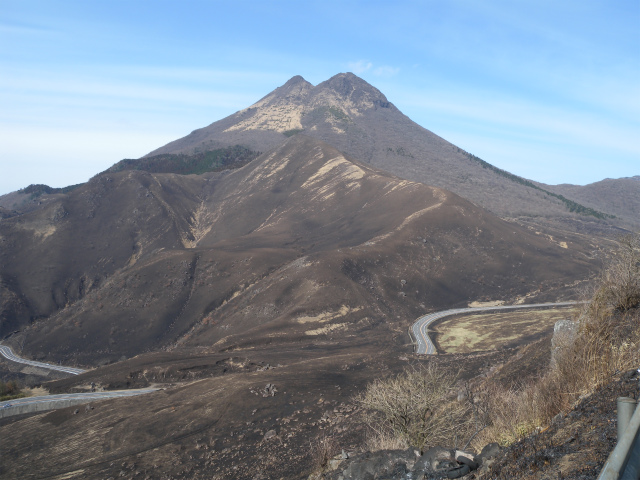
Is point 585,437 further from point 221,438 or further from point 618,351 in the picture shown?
point 221,438

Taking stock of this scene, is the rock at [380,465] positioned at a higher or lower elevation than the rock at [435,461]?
lower

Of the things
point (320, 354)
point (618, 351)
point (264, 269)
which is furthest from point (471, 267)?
point (618, 351)

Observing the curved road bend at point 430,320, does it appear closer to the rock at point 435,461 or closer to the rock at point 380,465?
the rock at point 380,465

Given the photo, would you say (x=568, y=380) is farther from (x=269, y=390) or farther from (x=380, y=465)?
(x=269, y=390)

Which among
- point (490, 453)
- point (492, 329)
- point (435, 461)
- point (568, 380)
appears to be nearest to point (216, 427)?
point (435, 461)

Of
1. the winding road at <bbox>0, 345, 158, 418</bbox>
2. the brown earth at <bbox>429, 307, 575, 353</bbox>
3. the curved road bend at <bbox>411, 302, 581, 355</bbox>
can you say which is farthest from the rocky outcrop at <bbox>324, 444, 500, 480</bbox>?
the brown earth at <bbox>429, 307, 575, 353</bbox>

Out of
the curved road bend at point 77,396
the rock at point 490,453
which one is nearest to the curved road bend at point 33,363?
the curved road bend at point 77,396

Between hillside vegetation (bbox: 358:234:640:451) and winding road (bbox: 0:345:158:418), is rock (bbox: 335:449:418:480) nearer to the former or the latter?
hillside vegetation (bbox: 358:234:640:451)

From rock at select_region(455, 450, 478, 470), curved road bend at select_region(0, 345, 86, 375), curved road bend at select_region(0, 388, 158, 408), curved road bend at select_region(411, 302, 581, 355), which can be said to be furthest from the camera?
curved road bend at select_region(0, 345, 86, 375)

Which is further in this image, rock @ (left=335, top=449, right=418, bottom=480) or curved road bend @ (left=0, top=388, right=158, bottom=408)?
curved road bend @ (left=0, top=388, right=158, bottom=408)
